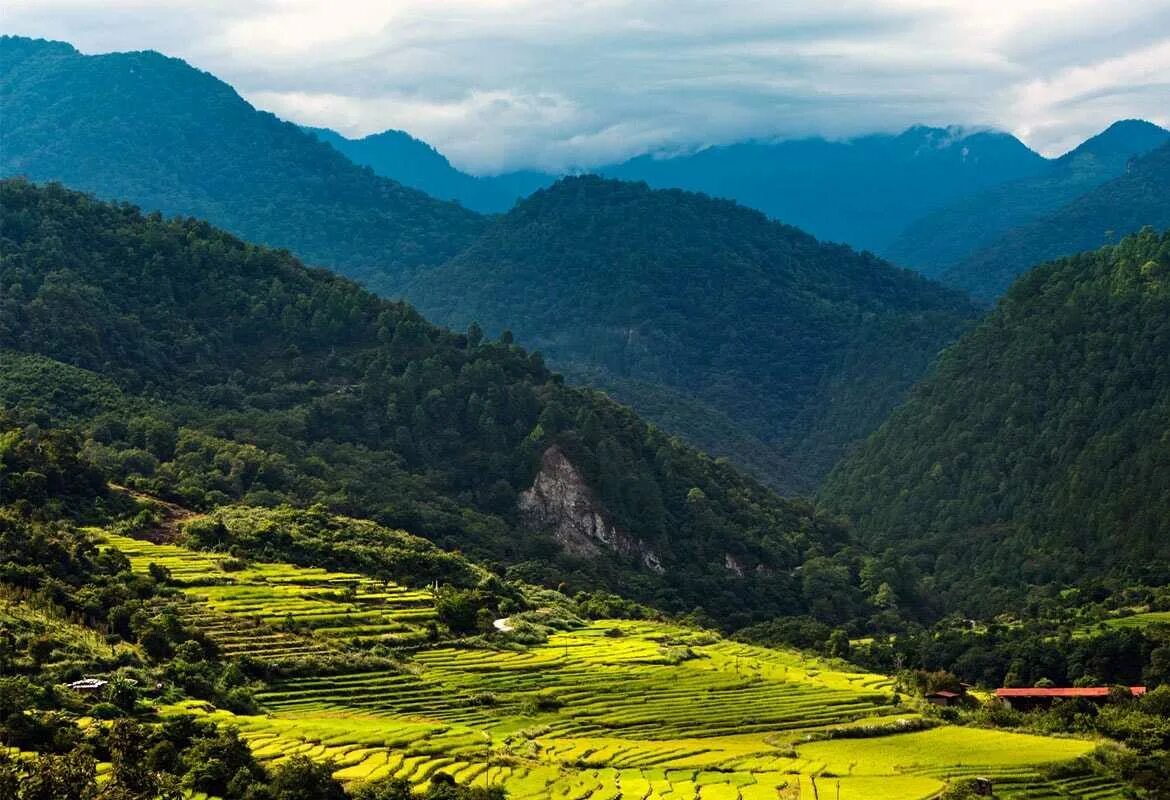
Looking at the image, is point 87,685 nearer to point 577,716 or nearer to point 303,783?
point 303,783

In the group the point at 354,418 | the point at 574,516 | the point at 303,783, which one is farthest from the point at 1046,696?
the point at 354,418

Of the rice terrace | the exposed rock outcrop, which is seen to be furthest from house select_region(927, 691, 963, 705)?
the exposed rock outcrop

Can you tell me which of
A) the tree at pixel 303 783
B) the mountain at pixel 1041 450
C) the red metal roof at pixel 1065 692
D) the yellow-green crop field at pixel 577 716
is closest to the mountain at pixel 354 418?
the mountain at pixel 1041 450

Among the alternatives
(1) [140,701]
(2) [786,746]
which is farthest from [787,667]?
(1) [140,701]

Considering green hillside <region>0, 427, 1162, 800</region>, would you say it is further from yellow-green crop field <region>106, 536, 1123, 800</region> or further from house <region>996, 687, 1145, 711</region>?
house <region>996, 687, 1145, 711</region>

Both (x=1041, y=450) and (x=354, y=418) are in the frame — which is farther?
(x=1041, y=450)

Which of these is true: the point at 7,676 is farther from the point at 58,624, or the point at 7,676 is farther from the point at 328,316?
the point at 328,316

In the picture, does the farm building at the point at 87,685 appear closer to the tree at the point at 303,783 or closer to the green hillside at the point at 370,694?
the green hillside at the point at 370,694
